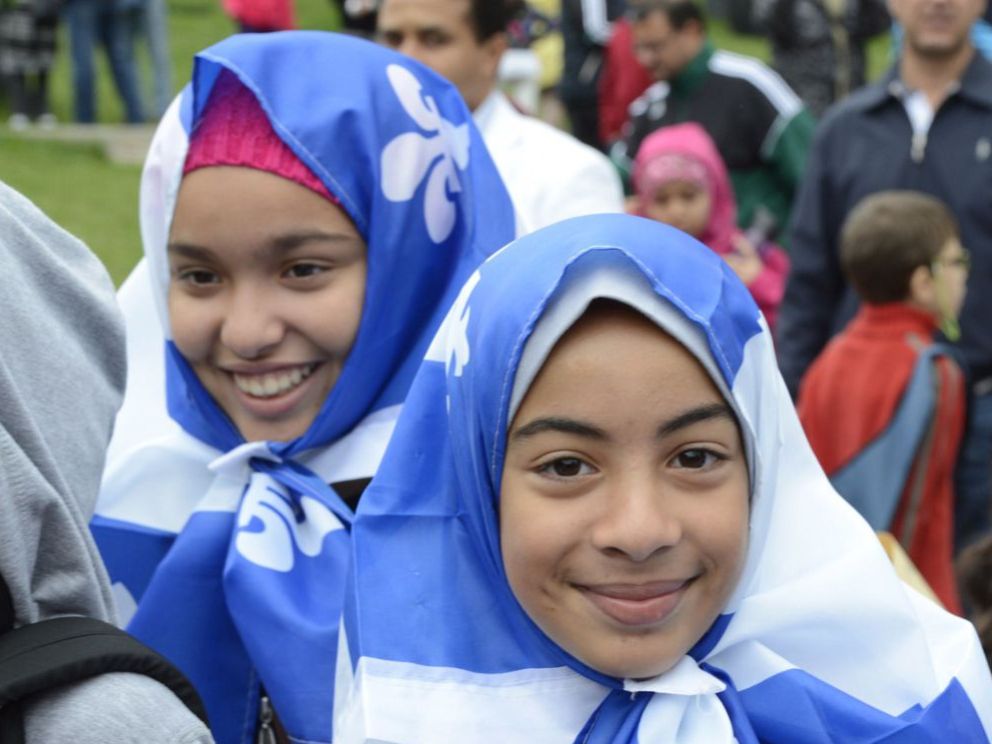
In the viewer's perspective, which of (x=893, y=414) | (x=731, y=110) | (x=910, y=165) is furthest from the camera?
(x=731, y=110)

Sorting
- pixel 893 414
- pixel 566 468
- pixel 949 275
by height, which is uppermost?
pixel 566 468

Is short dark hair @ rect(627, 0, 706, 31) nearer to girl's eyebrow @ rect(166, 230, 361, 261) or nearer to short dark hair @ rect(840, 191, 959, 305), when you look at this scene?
short dark hair @ rect(840, 191, 959, 305)

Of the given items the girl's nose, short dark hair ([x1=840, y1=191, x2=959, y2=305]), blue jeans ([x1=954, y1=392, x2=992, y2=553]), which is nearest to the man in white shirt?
short dark hair ([x1=840, y1=191, x2=959, y2=305])

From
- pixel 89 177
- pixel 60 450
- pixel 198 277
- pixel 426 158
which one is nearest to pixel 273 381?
pixel 198 277

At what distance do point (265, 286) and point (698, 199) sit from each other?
379 cm

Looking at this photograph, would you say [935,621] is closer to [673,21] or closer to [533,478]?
[533,478]

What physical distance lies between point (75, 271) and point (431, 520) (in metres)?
0.57

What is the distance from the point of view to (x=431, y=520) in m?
2.39

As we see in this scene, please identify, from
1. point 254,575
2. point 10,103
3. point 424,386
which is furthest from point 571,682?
point 10,103

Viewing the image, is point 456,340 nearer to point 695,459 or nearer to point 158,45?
point 695,459

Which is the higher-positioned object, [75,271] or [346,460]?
[75,271]

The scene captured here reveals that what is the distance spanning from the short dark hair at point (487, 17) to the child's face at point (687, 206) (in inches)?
52.9

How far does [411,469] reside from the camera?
2424 millimetres

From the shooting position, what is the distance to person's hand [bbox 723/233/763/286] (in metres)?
6.50
